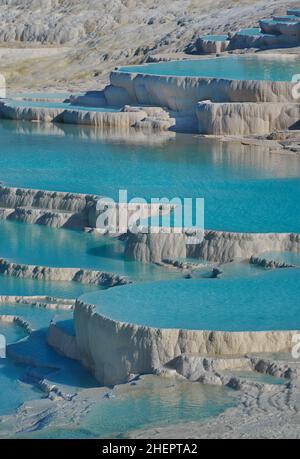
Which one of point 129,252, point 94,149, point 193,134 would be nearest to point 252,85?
point 193,134

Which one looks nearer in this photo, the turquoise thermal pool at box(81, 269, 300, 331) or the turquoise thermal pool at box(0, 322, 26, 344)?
the turquoise thermal pool at box(81, 269, 300, 331)

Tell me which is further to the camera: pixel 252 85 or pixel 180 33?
pixel 180 33

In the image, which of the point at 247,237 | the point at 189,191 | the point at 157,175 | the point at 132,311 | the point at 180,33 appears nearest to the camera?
the point at 132,311

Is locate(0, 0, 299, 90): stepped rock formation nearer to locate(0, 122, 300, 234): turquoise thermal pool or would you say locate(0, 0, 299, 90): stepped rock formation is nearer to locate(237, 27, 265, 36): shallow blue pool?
locate(237, 27, 265, 36): shallow blue pool

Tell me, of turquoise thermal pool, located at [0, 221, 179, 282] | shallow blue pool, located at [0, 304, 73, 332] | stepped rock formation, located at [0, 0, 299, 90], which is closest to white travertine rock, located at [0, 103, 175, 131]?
stepped rock formation, located at [0, 0, 299, 90]

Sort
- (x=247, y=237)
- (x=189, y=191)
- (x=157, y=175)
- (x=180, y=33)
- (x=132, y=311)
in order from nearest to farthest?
(x=132, y=311), (x=247, y=237), (x=189, y=191), (x=157, y=175), (x=180, y=33)

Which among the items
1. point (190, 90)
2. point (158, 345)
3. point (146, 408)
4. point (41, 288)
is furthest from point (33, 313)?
point (190, 90)

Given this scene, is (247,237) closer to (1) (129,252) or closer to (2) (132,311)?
(1) (129,252)
